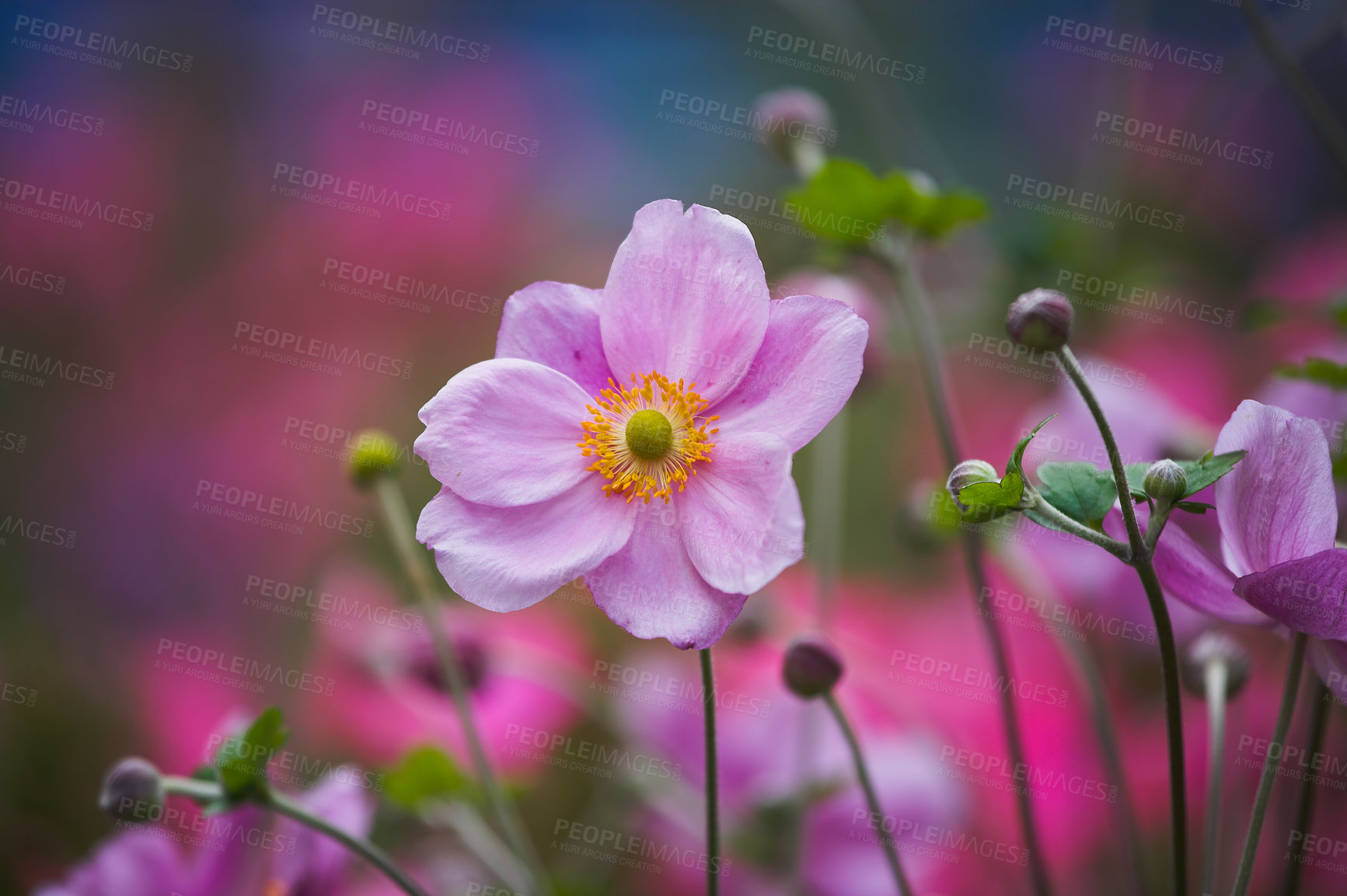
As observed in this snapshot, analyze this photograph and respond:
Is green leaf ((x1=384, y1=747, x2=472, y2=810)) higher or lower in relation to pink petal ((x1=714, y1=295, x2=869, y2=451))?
lower

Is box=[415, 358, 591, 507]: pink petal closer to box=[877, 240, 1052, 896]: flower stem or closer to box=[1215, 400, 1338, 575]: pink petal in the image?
box=[877, 240, 1052, 896]: flower stem

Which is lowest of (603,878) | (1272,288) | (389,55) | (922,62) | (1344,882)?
(603,878)

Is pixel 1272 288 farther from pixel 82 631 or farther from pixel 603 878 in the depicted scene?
pixel 82 631

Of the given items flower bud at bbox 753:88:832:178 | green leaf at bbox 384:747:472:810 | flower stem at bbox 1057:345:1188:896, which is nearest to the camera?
flower stem at bbox 1057:345:1188:896

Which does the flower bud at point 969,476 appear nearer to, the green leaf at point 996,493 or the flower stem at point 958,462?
the green leaf at point 996,493

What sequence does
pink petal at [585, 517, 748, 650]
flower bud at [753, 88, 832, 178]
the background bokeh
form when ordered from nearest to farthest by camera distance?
1. pink petal at [585, 517, 748, 650]
2. flower bud at [753, 88, 832, 178]
3. the background bokeh

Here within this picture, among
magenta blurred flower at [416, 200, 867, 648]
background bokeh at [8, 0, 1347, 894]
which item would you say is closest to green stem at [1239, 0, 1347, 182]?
background bokeh at [8, 0, 1347, 894]

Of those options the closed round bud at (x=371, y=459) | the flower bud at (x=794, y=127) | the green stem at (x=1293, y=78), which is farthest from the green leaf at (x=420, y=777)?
the green stem at (x=1293, y=78)

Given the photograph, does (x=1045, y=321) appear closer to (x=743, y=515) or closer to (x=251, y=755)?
(x=743, y=515)

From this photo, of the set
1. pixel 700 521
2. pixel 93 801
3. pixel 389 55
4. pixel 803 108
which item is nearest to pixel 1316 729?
pixel 700 521
